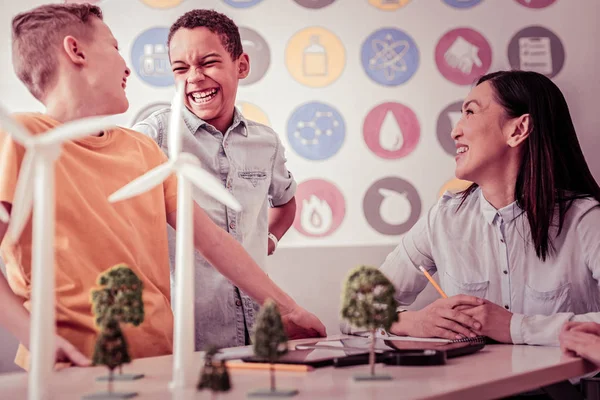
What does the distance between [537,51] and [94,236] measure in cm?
171

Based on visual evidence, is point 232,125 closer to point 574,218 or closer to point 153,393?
point 574,218

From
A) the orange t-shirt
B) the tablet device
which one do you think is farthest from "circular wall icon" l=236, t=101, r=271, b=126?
the tablet device

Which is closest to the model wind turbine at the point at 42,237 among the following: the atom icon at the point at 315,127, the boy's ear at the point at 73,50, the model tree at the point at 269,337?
the model tree at the point at 269,337

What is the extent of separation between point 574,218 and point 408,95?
0.84 meters

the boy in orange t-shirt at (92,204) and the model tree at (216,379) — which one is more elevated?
the boy in orange t-shirt at (92,204)

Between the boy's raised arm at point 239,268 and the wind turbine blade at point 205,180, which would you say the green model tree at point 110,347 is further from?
the boy's raised arm at point 239,268

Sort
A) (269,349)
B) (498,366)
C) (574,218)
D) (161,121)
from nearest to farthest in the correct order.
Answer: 1. (269,349)
2. (498,366)
3. (574,218)
4. (161,121)

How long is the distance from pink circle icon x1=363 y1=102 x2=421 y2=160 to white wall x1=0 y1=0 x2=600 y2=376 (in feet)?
0.06

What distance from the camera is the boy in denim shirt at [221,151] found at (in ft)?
6.58

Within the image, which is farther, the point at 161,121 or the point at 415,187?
the point at 415,187

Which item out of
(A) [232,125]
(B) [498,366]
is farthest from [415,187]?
(B) [498,366]

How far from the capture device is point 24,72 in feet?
4.53

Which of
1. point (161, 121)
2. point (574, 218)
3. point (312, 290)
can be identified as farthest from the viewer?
point (312, 290)

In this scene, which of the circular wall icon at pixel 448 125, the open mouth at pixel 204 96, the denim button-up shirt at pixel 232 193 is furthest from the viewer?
the circular wall icon at pixel 448 125
